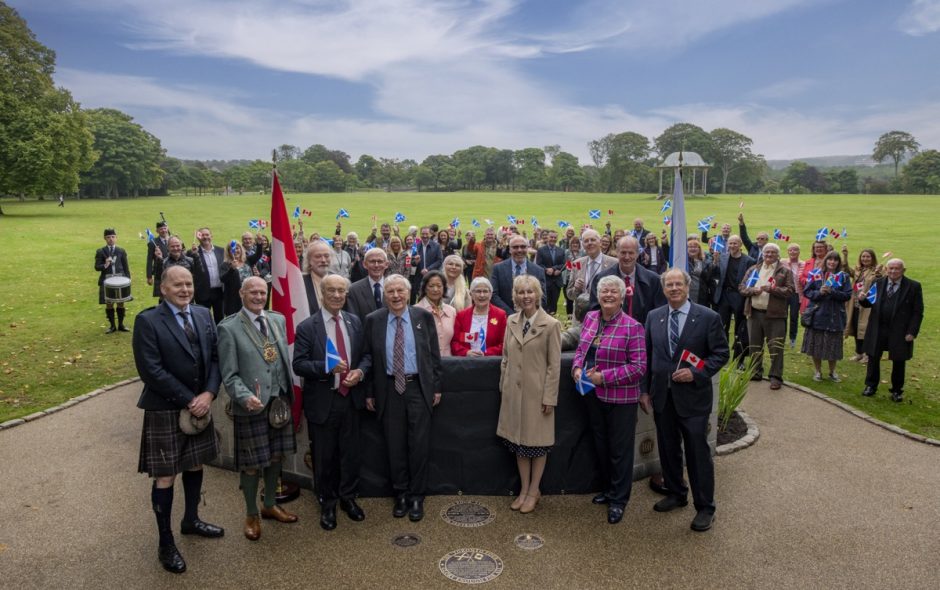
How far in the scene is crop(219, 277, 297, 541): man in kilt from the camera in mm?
5152

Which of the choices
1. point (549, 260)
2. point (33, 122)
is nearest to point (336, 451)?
point (549, 260)

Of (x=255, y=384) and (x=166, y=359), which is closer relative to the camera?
(x=166, y=359)

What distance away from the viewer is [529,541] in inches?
213

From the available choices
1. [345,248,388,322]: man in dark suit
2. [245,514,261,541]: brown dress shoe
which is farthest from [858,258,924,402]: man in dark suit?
[245,514,261,541]: brown dress shoe

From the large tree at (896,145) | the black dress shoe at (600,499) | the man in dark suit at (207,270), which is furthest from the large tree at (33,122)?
the large tree at (896,145)

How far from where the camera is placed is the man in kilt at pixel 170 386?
15.8ft

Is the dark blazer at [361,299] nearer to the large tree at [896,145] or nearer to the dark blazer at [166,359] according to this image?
the dark blazer at [166,359]

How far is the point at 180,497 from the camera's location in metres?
6.24

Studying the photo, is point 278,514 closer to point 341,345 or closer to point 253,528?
point 253,528

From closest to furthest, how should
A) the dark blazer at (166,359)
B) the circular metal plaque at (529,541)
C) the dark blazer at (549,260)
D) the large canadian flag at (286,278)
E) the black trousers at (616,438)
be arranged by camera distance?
the dark blazer at (166,359) < the circular metal plaque at (529,541) < the black trousers at (616,438) < the large canadian flag at (286,278) < the dark blazer at (549,260)

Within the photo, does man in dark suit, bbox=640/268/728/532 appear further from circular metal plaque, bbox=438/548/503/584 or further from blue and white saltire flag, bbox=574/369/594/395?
circular metal plaque, bbox=438/548/503/584

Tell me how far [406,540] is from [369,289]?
323 cm

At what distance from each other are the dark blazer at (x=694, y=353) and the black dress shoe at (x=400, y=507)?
261 cm

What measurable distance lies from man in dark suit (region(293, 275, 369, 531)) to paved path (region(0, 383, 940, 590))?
35cm
